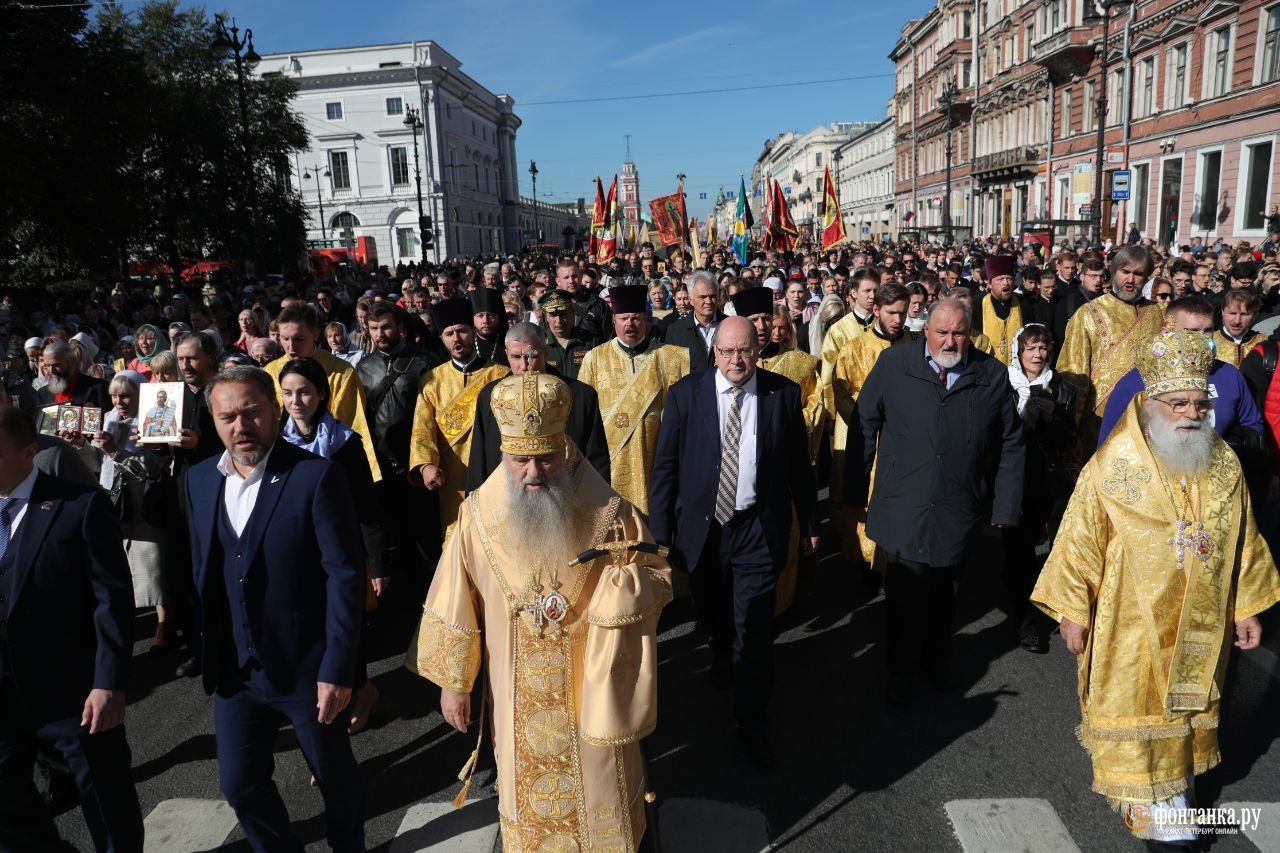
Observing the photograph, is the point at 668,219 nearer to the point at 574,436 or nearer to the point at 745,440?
the point at 574,436

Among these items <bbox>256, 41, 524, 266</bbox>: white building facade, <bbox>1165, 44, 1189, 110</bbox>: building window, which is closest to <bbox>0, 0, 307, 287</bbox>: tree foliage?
<bbox>1165, 44, 1189, 110</bbox>: building window

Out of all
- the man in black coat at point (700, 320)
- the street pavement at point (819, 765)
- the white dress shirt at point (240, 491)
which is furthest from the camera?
the man in black coat at point (700, 320)

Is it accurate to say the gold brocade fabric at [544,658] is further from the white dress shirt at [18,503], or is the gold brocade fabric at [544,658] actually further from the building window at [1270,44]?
the building window at [1270,44]

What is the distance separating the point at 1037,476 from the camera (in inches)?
201

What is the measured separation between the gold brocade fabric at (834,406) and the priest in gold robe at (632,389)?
1.25 meters

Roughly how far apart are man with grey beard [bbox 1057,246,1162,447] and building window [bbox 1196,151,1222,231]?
100.0ft

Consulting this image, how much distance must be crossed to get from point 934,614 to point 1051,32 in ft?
167

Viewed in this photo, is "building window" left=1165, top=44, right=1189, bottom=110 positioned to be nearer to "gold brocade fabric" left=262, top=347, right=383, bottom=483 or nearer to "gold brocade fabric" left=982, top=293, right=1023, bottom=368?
"gold brocade fabric" left=982, top=293, right=1023, bottom=368

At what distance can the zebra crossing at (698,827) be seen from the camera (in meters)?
Result: 3.39

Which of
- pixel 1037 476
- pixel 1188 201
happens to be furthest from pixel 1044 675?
pixel 1188 201

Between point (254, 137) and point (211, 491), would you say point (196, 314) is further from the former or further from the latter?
point (254, 137)

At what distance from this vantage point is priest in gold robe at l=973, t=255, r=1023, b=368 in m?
8.47

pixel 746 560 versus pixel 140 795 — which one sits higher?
pixel 746 560

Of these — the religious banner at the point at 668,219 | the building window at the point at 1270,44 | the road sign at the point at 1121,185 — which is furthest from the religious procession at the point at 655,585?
the building window at the point at 1270,44
